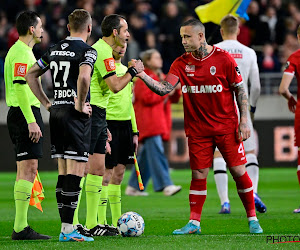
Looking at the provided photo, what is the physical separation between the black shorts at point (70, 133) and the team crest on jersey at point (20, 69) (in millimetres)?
763

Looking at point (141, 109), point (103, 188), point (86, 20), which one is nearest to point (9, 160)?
point (141, 109)

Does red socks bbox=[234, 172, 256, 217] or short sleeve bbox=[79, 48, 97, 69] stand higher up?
short sleeve bbox=[79, 48, 97, 69]

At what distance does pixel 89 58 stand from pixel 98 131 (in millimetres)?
1059

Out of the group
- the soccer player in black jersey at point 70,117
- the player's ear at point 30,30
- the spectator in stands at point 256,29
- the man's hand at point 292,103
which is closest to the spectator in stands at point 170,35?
the spectator in stands at point 256,29

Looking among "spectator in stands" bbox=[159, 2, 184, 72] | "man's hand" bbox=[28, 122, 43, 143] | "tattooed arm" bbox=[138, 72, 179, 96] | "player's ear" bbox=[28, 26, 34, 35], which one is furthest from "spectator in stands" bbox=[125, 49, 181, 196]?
"spectator in stands" bbox=[159, 2, 184, 72]

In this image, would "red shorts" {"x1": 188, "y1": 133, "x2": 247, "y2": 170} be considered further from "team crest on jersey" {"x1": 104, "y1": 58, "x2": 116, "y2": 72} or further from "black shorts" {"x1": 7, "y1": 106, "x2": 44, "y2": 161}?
"black shorts" {"x1": 7, "y1": 106, "x2": 44, "y2": 161}

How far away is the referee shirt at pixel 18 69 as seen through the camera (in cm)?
782

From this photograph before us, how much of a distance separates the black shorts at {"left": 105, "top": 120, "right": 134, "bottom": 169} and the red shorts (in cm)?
98

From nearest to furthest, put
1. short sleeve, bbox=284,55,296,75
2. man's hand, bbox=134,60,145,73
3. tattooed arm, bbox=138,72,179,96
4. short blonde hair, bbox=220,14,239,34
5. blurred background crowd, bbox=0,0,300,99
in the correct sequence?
1. man's hand, bbox=134,60,145,73
2. tattooed arm, bbox=138,72,179,96
3. short sleeve, bbox=284,55,296,75
4. short blonde hair, bbox=220,14,239,34
5. blurred background crowd, bbox=0,0,300,99

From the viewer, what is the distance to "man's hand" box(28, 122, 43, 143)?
7754mm

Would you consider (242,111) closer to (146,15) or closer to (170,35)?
(170,35)

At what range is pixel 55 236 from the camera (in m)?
7.98

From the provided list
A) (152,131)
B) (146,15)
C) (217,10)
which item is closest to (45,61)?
(217,10)

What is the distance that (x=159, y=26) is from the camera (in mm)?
20609
